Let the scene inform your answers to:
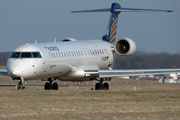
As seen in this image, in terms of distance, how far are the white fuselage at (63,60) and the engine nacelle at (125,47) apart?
1.52 metres

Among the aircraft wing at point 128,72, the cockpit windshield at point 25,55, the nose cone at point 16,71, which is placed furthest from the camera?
the aircraft wing at point 128,72

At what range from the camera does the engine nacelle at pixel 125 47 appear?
30.8 m

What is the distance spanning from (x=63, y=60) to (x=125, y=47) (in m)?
6.40

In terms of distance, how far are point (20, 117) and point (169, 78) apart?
52.2 metres

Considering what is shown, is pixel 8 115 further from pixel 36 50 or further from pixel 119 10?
pixel 119 10

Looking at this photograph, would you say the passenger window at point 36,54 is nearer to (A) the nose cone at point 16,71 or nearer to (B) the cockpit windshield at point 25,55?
(B) the cockpit windshield at point 25,55

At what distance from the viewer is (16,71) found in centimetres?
2323

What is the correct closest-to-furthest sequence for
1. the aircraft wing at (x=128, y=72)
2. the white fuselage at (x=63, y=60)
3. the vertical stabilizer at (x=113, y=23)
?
the white fuselage at (x=63, y=60) → the aircraft wing at (x=128, y=72) → the vertical stabilizer at (x=113, y=23)

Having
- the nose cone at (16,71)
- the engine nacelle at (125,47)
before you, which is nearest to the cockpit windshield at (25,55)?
the nose cone at (16,71)

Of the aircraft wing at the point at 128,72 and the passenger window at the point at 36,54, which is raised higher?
the passenger window at the point at 36,54

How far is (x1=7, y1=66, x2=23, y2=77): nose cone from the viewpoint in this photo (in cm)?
2320

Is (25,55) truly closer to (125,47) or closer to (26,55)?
(26,55)

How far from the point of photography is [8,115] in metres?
12.7

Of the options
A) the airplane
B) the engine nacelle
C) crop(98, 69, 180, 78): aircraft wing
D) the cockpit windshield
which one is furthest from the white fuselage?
crop(98, 69, 180, 78): aircraft wing
